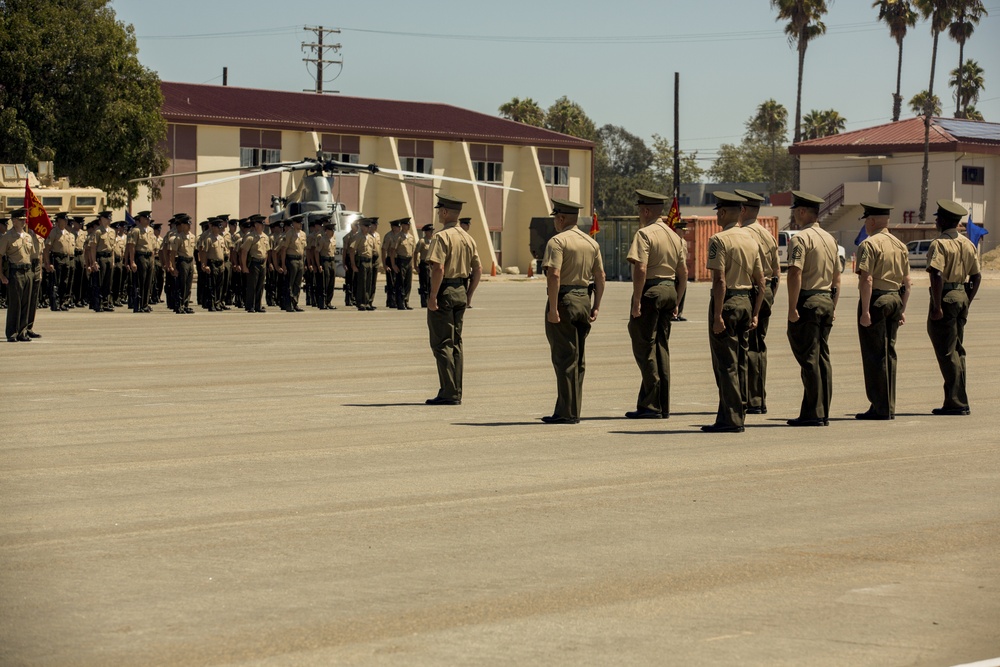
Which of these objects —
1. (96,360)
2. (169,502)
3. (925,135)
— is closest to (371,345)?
(96,360)

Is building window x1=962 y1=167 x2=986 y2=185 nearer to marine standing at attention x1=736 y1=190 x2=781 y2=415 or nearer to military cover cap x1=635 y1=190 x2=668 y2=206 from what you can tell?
marine standing at attention x1=736 y1=190 x2=781 y2=415

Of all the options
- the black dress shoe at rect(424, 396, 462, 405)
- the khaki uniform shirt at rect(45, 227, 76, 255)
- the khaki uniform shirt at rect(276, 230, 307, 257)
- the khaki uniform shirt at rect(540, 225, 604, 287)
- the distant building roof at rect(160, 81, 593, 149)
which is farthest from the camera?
the distant building roof at rect(160, 81, 593, 149)

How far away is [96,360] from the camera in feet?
62.9

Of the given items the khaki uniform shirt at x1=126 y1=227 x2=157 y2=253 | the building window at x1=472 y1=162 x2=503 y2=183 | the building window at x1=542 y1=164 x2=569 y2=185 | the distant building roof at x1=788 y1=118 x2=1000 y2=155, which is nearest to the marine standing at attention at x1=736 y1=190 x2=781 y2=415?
the khaki uniform shirt at x1=126 y1=227 x2=157 y2=253

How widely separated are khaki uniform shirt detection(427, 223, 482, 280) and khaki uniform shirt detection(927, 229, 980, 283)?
13.2ft

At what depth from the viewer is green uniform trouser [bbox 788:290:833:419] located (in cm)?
1286

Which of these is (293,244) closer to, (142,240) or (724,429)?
(142,240)

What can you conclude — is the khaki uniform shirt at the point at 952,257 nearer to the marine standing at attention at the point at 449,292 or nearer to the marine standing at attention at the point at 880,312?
the marine standing at attention at the point at 880,312

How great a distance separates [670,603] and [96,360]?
541 inches

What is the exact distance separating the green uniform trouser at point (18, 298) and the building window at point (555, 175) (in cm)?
5164

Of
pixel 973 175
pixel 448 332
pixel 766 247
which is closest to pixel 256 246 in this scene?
pixel 448 332

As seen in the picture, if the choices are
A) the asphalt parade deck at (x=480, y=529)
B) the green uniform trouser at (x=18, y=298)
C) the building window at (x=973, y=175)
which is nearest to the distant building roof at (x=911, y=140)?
the building window at (x=973, y=175)

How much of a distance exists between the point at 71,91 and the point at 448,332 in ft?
115

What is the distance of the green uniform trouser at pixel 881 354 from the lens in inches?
525
